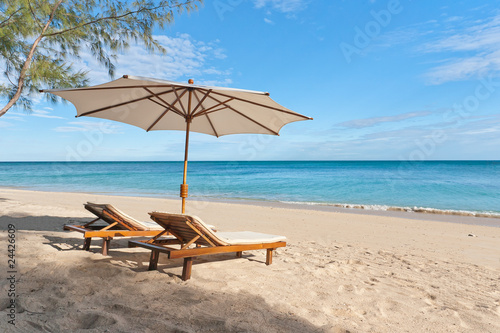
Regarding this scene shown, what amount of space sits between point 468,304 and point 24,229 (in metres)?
6.26

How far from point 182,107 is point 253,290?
2777mm

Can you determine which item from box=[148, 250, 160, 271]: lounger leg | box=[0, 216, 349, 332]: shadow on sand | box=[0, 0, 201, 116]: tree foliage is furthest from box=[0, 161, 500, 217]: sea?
box=[0, 216, 349, 332]: shadow on sand

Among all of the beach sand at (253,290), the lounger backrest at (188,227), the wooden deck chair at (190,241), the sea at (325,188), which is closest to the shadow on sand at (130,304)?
the beach sand at (253,290)

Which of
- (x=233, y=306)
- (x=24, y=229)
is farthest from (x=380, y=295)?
(x=24, y=229)

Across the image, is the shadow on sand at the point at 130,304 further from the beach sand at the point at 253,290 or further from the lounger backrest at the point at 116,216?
the lounger backrest at the point at 116,216

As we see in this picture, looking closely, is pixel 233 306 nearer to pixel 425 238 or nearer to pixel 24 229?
pixel 24 229

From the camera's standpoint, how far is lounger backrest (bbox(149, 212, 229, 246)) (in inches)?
139

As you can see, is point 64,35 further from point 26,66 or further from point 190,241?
point 190,241

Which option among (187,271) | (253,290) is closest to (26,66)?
(187,271)

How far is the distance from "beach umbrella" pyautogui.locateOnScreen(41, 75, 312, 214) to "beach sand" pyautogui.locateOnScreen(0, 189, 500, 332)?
148cm

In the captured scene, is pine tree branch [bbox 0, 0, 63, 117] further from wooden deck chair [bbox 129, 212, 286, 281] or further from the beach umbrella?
wooden deck chair [bbox 129, 212, 286, 281]

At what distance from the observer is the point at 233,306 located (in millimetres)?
2777

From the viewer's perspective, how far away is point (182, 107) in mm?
4879

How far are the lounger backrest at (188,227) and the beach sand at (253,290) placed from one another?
0.35 m
